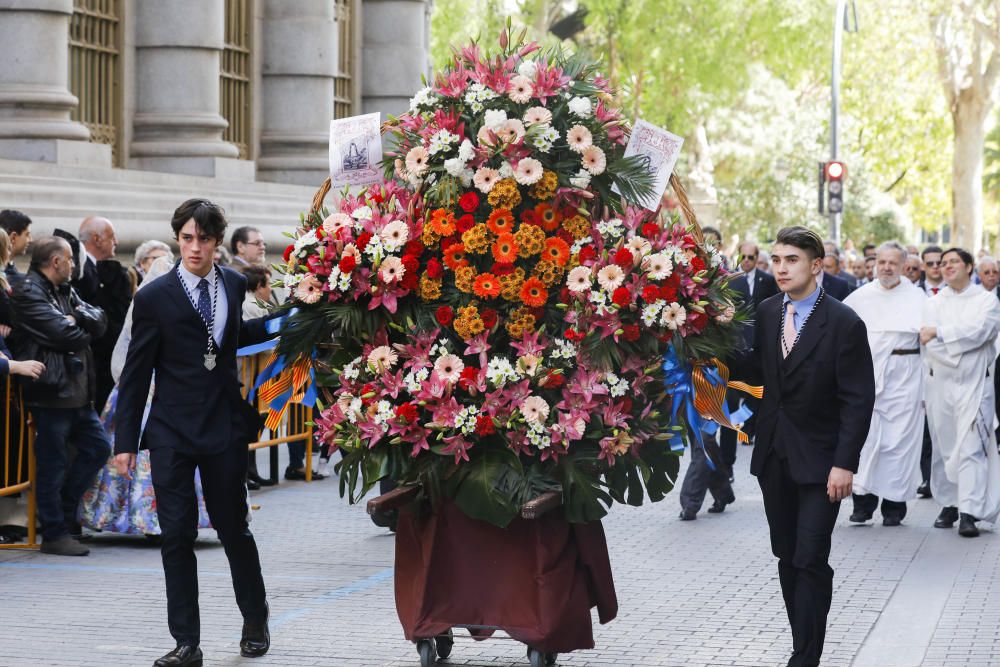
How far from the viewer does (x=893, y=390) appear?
447 inches

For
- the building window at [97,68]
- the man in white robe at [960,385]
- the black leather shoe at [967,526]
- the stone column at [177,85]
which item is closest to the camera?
the black leather shoe at [967,526]

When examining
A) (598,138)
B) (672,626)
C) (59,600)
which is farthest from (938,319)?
(59,600)

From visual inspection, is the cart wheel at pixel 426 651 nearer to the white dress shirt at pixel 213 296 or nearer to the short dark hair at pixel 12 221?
the white dress shirt at pixel 213 296

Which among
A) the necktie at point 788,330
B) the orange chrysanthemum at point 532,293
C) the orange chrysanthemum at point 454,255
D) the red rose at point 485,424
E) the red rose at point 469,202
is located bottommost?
the red rose at point 485,424

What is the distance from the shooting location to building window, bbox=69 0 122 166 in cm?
1658

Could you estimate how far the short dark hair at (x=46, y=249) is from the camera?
9297 millimetres

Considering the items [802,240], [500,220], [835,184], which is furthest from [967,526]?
[835,184]

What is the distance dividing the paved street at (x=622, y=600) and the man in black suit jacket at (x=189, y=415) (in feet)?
1.36

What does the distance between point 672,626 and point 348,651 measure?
1581 mm

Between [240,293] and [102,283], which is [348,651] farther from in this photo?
[102,283]

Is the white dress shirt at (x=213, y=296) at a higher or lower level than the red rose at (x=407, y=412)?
higher

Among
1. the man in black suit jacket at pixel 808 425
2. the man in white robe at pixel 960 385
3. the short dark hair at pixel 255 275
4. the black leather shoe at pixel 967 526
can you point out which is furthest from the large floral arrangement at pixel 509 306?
the man in white robe at pixel 960 385

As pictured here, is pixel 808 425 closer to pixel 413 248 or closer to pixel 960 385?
pixel 413 248

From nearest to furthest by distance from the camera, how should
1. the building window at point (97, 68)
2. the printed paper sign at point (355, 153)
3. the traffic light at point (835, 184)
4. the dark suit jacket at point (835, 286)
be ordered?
the printed paper sign at point (355, 153) → the dark suit jacket at point (835, 286) → the building window at point (97, 68) → the traffic light at point (835, 184)
